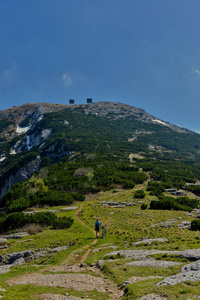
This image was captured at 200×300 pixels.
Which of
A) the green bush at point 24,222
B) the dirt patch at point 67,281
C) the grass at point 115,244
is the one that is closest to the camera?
the grass at point 115,244

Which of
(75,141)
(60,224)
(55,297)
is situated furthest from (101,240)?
(75,141)

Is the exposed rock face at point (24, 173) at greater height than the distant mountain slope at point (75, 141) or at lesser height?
lesser

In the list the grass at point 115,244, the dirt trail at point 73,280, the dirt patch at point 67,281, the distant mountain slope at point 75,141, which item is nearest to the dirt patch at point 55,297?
the dirt trail at point 73,280

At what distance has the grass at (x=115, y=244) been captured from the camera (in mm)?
8312

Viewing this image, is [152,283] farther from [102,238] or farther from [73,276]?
[102,238]

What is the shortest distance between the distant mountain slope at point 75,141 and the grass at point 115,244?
69.6 meters

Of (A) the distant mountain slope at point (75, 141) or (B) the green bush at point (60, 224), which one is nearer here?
(B) the green bush at point (60, 224)

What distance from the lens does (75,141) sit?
117 metres

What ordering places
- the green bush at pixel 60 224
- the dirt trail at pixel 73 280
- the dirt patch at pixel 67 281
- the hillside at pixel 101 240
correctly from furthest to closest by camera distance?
1. the green bush at pixel 60 224
2. the dirt patch at pixel 67 281
3. the dirt trail at pixel 73 280
4. the hillside at pixel 101 240

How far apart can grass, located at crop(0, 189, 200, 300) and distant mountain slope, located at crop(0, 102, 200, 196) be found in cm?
6958

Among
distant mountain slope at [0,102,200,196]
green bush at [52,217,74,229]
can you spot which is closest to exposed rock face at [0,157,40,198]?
distant mountain slope at [0,102,200,196]

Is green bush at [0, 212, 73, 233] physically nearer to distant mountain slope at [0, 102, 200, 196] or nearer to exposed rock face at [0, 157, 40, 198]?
distant mountain slope at [0, 102, 200, 196]

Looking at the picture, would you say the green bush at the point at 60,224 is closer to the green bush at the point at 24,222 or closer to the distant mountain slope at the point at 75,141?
the green bush at the point at 24,222

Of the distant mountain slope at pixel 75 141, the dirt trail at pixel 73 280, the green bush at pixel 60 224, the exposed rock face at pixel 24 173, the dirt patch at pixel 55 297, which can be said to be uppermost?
the distant mountain slope at pixel 75 141
